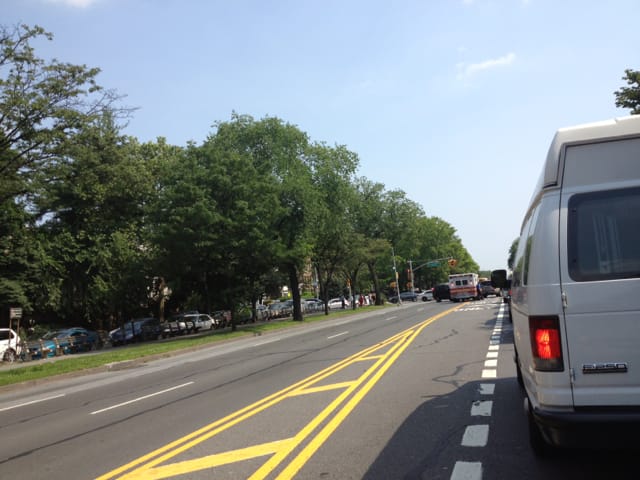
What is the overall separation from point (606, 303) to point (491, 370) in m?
6.63

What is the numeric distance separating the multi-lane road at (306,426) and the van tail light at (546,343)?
118cm

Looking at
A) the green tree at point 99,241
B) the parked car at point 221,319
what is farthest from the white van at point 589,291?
the parked car at point 221,319

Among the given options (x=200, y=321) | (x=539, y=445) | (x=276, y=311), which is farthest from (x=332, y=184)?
(x=539, y=445)

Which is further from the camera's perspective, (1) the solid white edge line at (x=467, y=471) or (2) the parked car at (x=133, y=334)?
(2) the parked car at (x=133, y=334)

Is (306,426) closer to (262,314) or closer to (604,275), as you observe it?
(604,275)

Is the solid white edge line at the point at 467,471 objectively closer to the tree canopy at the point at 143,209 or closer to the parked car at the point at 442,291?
the tree canopy at the point at 143,209

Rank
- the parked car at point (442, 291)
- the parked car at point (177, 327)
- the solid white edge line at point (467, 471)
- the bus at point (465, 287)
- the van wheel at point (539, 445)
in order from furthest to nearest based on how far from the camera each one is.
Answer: the parked car at point (442, 291) < the bus at point (465, 287) < the parked car at point (177, 327) < the van wheel at point (539, 445) < the solid white edge line at point (467, 471)

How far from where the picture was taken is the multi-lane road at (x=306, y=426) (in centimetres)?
517

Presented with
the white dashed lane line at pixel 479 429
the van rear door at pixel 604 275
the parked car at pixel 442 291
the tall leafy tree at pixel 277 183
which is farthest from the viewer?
the parked car at pixel 442 291

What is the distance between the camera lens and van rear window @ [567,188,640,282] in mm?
3930

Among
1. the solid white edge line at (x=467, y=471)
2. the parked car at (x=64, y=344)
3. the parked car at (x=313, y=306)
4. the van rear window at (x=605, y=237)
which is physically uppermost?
the van rear window at (x=605, y=237)

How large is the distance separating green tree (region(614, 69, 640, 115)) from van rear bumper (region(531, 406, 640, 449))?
25.2 metres

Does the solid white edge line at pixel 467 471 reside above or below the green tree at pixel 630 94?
below

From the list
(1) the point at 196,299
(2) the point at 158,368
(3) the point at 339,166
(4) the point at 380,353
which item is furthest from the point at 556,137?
(1) the point at 196,299
